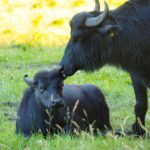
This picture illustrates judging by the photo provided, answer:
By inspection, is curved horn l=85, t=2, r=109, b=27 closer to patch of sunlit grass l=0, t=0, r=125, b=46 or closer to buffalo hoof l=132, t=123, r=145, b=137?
buffalo hoof l=132, t=123, r=145, b=137

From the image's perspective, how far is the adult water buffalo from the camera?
28.3 feet

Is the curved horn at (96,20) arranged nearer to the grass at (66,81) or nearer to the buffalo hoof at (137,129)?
the grass at (66,81)

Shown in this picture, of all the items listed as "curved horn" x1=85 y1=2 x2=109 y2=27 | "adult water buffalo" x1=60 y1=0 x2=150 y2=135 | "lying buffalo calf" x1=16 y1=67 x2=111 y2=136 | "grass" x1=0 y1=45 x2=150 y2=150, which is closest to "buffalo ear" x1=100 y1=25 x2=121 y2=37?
"adult water buffalo" x1=60 y1=0 x2=150 y2=135

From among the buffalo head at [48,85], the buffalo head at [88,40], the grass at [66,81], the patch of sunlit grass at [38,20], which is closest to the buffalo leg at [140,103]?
the grass at [66,81]

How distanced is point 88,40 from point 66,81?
4326 mm

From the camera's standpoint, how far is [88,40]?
8711 millimetres

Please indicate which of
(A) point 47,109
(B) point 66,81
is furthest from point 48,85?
(B) point 66,81

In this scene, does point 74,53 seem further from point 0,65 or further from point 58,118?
point 0,65

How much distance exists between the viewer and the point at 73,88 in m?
9.53

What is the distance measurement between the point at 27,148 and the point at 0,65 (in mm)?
9605

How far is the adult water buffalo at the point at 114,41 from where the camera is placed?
28.3 feet

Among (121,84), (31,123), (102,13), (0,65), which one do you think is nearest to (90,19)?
(102,13)

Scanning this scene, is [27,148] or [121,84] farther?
[121,84]

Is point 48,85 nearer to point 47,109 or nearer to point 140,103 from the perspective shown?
point 47,109
